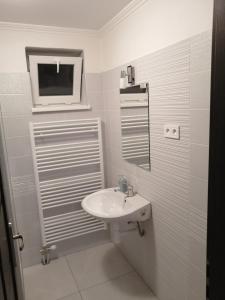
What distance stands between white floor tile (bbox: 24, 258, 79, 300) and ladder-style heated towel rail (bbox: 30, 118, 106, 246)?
271 millimetres

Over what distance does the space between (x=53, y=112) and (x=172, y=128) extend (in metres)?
1.35

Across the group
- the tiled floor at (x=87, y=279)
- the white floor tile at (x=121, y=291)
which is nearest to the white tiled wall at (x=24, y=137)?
the tiled floor at (x=87, y=279)

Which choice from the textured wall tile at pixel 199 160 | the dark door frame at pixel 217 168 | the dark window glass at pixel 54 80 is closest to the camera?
the dark door frame at pixel 217 168

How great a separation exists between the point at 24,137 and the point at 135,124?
1121mm

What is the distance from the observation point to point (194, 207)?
4.84ft

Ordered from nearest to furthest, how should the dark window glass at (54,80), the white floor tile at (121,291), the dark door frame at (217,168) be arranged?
the dark door frame at (217,168) < the white floor tile at (121,291) < the dark window glass at (54,80)

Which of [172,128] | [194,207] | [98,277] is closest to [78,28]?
[172,128]

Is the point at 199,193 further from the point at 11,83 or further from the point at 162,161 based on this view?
the point at 11,83

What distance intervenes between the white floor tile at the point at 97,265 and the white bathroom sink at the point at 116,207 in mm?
703

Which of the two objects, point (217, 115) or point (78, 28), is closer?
point (217, 115)

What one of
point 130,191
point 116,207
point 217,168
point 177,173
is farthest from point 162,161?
point 217,168

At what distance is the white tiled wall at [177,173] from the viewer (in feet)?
4.45

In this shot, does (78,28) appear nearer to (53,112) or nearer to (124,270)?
(53,112)

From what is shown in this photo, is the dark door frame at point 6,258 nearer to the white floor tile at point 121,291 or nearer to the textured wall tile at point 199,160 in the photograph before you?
the textured wall tile at point 199,160
